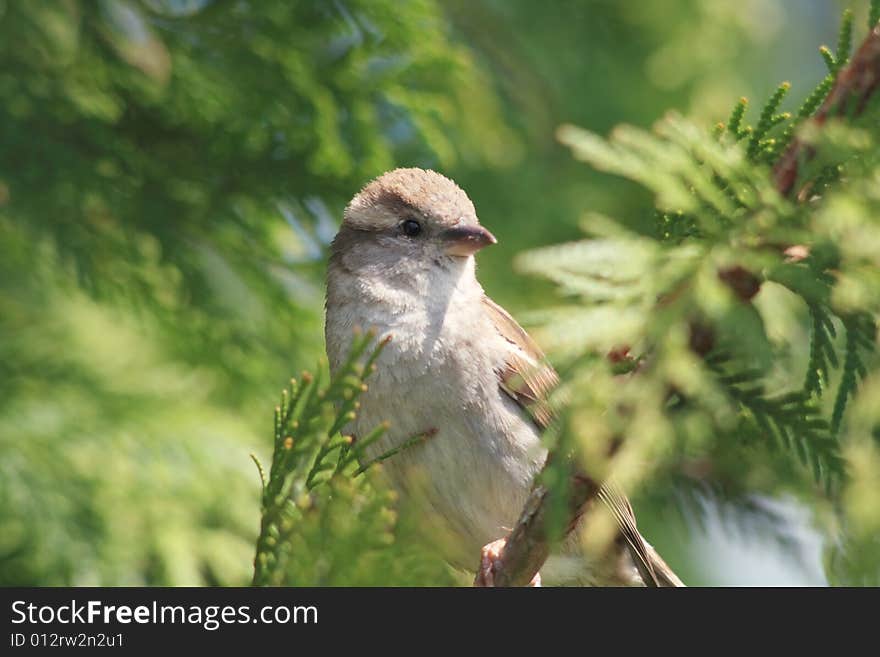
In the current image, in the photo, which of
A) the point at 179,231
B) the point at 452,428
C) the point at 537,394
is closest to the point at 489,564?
the point at 452,428

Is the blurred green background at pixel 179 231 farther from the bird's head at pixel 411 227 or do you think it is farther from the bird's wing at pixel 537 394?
the bird's wing at pixel 537 394

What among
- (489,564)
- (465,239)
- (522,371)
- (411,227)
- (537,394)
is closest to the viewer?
(489,564)

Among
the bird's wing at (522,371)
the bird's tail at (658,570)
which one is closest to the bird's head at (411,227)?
the bird's wing at (522,371)

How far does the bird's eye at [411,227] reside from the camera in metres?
3.04

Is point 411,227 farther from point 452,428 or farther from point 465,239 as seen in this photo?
point 452,428

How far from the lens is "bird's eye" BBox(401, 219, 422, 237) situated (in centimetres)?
304

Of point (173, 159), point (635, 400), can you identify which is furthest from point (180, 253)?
point (635, 400)

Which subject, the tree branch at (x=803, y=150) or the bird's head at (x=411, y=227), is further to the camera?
the bird's head at (x=411, y=227)

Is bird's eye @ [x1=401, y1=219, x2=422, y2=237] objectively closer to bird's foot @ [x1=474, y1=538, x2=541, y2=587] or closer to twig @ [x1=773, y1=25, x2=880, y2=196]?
bird's foot @ [x1=474, y1=538, x2=541, y2=587]

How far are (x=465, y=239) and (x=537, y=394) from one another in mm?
518

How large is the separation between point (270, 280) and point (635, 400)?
200cm

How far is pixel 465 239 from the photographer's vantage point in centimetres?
295

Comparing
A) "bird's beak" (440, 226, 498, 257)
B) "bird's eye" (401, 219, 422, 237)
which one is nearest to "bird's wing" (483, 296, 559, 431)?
"bird's beak" (440, 226, 498, 257)
